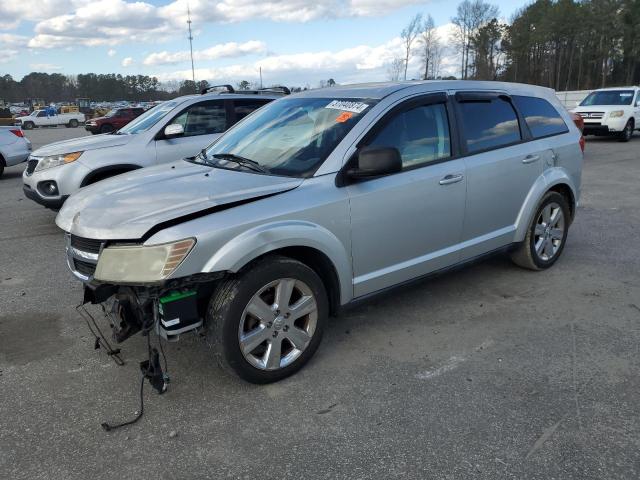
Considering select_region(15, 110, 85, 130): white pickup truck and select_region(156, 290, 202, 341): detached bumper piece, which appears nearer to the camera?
select_region(156, 290, 202, 341): detached bumper piece

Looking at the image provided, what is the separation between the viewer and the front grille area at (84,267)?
310cm

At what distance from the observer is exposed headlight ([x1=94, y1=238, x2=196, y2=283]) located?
8.99ft

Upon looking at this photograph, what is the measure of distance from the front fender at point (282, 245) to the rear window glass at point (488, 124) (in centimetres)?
159

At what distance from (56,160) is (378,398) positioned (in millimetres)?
5722

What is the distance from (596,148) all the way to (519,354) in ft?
48.8

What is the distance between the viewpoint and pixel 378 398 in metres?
3.06

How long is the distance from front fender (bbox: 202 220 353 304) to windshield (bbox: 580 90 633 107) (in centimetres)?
1749

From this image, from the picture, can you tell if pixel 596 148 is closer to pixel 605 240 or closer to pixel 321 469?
pixel 605 240

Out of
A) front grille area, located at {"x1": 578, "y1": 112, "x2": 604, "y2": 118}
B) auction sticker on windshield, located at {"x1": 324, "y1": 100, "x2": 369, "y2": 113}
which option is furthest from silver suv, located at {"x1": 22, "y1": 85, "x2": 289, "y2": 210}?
front grille area, located at {"x1": 578, "y1": 112, "x2": 604, "y2": 118}

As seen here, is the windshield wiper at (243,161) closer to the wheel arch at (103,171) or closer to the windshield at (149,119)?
the wheel arch at (103,171)

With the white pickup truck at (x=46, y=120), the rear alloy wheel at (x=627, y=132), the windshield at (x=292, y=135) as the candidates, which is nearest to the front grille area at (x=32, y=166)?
the windshield at (x=292, y=135)

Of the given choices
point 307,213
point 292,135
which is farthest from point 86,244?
point 292,135

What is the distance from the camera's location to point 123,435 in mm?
2775

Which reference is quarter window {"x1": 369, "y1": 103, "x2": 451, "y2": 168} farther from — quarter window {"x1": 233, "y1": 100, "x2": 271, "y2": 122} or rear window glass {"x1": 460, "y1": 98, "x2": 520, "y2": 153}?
quarter window {"x1": 233, "y1": 100, "x2": 271, "y2": 122}
